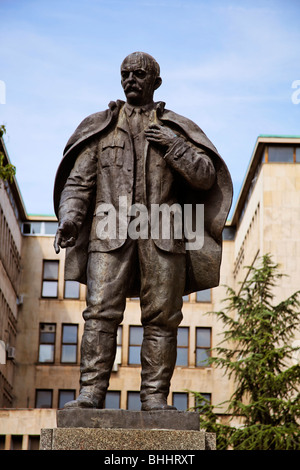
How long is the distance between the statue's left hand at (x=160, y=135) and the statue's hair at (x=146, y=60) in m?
0.53

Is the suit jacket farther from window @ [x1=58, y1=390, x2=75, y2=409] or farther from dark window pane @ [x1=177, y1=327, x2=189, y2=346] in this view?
window @ [x1=58, y1=390, x2=75, y2=409]

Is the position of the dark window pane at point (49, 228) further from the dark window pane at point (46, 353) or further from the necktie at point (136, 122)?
the necktie at point (136, 122)

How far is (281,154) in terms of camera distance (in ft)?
163

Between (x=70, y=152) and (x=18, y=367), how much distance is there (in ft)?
181

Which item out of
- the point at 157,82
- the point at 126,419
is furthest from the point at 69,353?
the point at 126,419

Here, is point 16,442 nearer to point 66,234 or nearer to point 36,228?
point 36,228

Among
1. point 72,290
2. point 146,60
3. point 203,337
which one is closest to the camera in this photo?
point 146,60

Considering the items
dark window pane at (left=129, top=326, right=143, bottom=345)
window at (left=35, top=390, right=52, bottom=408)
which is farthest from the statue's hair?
window at (left=35, top=390, right=52, bottom=408)

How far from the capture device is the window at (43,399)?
6159cm

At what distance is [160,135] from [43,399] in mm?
54959

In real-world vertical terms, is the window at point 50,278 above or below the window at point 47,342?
above

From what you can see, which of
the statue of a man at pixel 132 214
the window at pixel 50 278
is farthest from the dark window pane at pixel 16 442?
the statue of a man at pixel 132 214

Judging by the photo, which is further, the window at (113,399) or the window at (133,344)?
the window at (133,344)

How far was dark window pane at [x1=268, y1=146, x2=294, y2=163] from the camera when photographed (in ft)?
163
